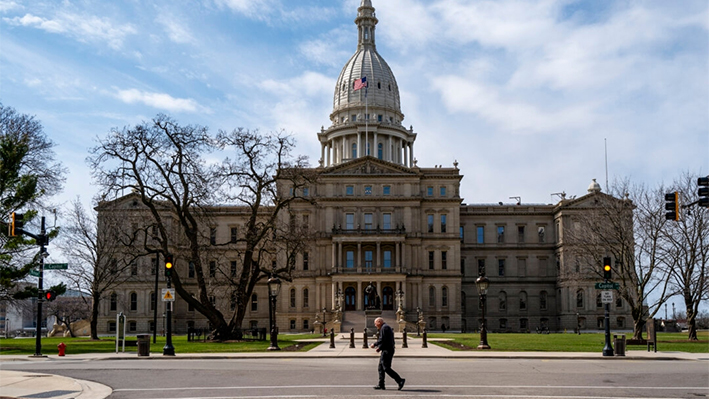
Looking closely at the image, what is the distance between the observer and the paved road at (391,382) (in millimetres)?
18344

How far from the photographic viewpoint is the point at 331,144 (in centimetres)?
11300

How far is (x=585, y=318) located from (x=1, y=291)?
70.4 meters

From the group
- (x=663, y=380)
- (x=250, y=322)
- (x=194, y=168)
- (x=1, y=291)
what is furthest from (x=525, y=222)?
(x=663, y=380)

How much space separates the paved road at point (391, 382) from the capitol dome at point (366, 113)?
78.9m

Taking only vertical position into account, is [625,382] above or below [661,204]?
below

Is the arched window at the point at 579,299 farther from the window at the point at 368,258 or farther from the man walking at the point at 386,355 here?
the man walking at the point at 386,355

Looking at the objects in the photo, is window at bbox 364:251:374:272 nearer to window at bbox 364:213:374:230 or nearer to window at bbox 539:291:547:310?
window at bbox 364:213:374:230

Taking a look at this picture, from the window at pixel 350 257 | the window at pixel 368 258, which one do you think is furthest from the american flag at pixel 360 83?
the window at pixel 368 258

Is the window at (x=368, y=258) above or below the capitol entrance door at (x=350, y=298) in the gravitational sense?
above

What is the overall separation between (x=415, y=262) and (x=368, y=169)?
12440mm

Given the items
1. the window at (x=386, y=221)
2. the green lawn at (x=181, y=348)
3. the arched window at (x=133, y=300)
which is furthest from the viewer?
the arched window at (x=133, y=300)

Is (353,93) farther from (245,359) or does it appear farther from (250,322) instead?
(245,359)

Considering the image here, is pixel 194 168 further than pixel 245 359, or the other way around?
pixel 194 168

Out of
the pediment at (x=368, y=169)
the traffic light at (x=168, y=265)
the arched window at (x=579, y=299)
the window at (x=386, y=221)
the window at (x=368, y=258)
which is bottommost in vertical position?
the arched window at (x=579, y=299)
